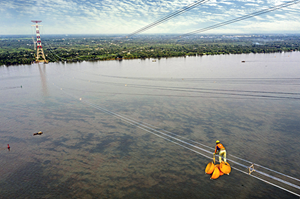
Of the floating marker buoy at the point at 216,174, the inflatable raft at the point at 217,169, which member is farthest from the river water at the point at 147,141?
the inflatable raft at the point at 217,169

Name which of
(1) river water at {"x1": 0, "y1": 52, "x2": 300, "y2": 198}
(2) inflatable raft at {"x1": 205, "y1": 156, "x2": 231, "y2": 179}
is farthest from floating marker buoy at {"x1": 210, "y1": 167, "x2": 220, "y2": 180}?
(1) river water at {"x1": 0, "y1": 52, "x2": 300, "y2": 198}

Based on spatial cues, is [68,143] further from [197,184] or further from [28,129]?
[197,184]

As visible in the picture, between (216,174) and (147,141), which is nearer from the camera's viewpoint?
(216,174)

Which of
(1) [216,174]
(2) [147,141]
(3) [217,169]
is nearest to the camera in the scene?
(3) [217,169]

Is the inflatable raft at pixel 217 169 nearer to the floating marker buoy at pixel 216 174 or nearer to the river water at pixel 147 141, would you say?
the floating marker buoy at pixel 216 174

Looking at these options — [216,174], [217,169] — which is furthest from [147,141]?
[217,169]

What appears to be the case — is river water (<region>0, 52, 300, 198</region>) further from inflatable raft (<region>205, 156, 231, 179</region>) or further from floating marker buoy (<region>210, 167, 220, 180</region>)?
inflatable raft (<region>205, 156, 231, 179</region>)

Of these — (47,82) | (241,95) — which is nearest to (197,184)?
(241,95)

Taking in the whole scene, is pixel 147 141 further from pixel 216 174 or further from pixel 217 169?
pixel 217 169

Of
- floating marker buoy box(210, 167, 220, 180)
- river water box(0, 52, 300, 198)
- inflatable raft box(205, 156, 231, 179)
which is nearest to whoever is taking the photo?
inflatable raft box(205, 156, 231, 179)
